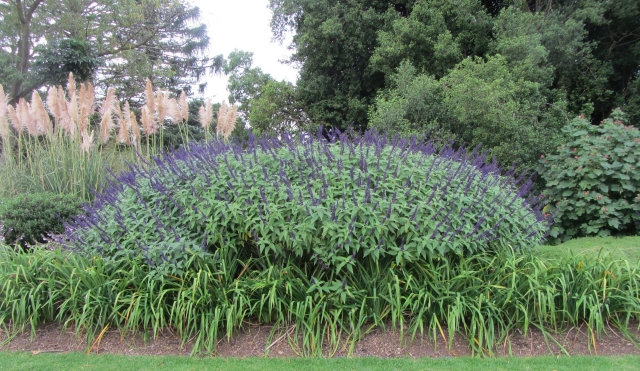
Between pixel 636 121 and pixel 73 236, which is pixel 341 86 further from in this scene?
pixel 73 236

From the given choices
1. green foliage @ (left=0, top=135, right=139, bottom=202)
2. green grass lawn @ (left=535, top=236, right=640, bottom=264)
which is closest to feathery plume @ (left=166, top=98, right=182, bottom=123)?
green foliage @ (left=0, top=135, right=139, bottom=202)

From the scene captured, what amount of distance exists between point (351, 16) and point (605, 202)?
12.8m

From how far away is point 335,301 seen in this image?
13.0 feet

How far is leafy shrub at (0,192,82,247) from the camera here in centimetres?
621

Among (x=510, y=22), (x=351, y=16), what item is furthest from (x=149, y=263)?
(x=351, y=16)

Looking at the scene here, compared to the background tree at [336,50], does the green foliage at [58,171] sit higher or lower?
lower

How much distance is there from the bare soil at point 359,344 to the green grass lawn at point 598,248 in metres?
1.19

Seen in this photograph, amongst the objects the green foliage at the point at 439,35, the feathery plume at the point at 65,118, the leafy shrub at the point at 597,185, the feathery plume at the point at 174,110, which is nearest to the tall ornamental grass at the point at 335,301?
the leafy shrub at the point at 597,185

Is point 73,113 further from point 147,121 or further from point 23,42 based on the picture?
point 23,42

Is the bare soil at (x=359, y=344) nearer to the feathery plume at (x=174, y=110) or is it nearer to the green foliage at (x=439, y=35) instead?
the feathery plume at (x=174, y=110)

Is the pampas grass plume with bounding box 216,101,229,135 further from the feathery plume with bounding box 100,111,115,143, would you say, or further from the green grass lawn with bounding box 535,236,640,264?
the green grass lawn with bounding box 535,236,640,264

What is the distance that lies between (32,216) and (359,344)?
5168 millimetres

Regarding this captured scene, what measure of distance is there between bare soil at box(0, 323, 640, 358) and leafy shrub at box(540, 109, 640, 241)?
2810 mm

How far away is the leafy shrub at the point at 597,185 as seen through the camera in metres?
6.48
